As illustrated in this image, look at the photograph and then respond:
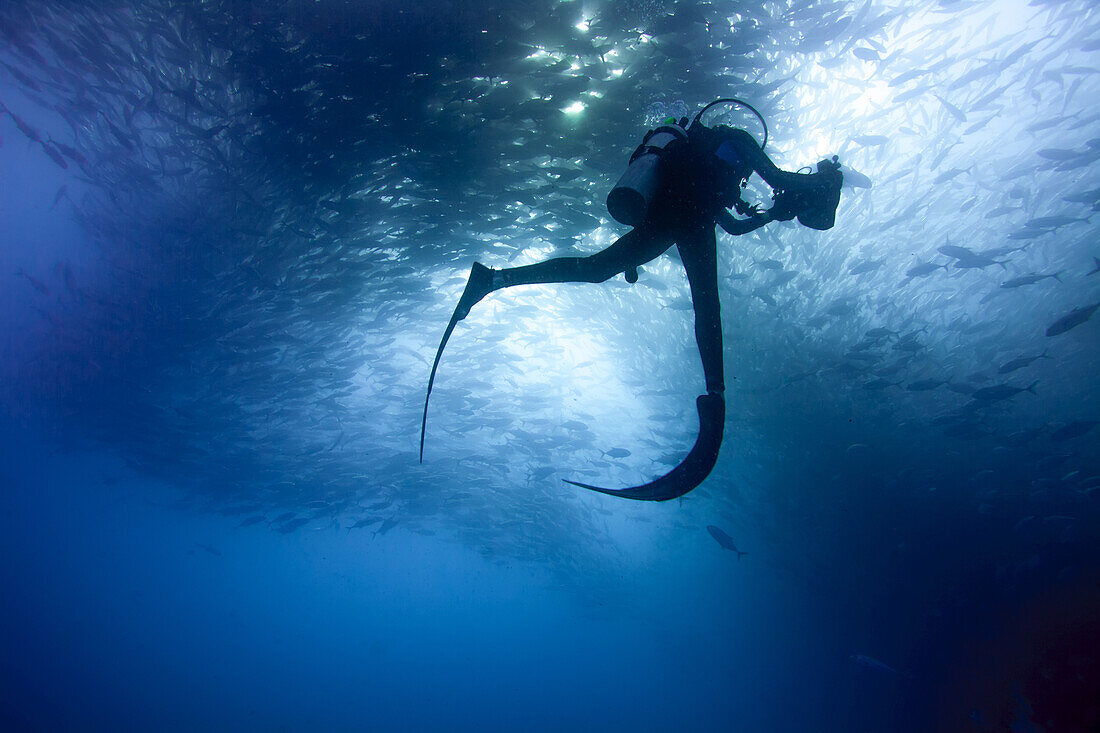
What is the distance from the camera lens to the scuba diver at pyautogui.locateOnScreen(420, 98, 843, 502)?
2.43m

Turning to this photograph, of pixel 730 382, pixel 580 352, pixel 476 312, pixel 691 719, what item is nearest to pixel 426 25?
pixel 476 312

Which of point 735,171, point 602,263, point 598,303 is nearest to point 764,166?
point 735,171

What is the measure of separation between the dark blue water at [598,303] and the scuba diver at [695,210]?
15.5ft

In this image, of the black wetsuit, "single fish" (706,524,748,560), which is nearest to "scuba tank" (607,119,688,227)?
the black wetsuit

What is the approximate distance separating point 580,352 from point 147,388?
16.9 meters

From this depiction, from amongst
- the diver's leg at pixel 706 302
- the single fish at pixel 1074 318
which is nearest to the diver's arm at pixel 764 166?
the diver's leg at pixel 706 302

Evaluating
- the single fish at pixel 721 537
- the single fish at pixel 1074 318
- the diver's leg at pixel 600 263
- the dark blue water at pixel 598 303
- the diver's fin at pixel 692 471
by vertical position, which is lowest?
the diver's fin at pixel 692 471

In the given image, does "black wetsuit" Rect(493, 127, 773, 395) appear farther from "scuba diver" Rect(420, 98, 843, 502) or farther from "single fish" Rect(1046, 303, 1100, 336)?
"single fish" Rect(1046, 303, 1100, 336)

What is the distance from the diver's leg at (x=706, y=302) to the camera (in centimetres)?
234

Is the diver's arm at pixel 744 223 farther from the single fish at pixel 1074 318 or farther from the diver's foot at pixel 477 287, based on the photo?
the single fish at pixel 1074 318

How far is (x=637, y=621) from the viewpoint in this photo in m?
44.5

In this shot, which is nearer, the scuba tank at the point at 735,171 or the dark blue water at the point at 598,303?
the scuba tank at the point at 735,171

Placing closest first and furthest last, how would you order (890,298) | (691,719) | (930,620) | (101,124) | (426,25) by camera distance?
(426,25)
(101,124)
(890,298)
(930,620)
(691,719)

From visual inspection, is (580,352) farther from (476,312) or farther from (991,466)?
(991,466)
